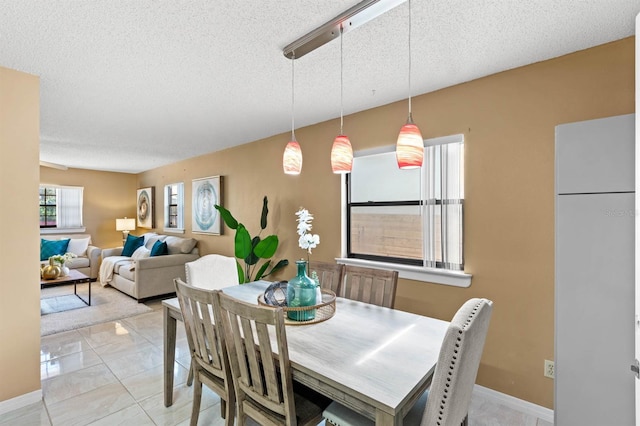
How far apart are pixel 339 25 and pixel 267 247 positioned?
270cm

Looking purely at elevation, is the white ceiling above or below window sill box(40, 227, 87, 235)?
above

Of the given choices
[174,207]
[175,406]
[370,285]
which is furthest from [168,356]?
[174,207]

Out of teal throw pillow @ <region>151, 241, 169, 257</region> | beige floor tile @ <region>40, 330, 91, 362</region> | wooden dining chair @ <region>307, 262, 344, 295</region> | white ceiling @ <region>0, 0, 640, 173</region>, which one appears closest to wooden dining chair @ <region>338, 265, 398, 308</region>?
wooden dining chair @ <region>307, 262, 344, 295</region>

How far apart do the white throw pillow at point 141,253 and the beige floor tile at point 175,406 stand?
11.7ft

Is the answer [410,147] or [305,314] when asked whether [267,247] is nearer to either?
[305,314]

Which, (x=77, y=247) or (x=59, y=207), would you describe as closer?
(x=77, y=247)

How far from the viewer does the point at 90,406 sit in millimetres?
2164

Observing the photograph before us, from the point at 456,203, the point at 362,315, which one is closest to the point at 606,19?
the point at 456,203

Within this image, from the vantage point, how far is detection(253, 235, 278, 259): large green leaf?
3.80 m

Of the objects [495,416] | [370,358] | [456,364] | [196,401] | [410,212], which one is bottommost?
[495,416]

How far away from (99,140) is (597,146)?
5227 millimetres

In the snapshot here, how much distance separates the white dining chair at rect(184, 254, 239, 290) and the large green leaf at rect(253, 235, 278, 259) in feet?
3.22

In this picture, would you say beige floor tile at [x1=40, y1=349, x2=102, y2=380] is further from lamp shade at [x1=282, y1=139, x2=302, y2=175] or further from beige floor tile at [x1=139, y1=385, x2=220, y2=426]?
lamp shade at [x1=282, y1=139, x2=302, y2=175]

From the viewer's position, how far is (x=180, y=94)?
8.73 feet
